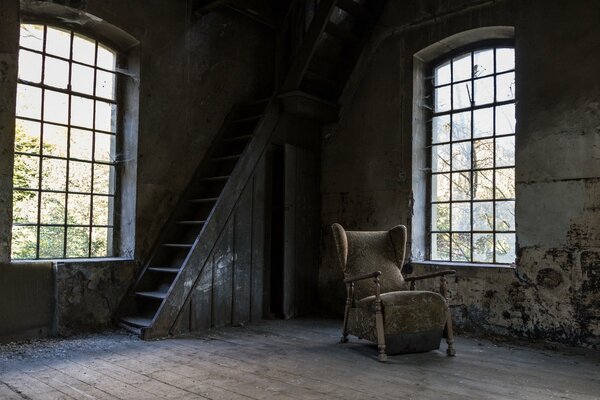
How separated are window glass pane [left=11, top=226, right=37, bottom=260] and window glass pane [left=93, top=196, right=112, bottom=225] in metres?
0.61

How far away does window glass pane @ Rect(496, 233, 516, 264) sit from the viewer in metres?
4.71

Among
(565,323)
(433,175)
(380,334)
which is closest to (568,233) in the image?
(565,323)

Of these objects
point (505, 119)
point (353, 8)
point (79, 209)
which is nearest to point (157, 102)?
point (79, 209)

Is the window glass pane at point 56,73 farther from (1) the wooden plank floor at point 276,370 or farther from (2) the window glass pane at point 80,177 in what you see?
(1) the wooden plank floor at point 276,370

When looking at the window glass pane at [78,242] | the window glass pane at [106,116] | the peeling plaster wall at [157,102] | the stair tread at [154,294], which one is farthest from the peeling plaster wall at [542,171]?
the window glass pane at [78,242]

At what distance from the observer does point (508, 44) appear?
16.1 ft

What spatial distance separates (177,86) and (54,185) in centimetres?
166

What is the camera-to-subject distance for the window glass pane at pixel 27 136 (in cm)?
449

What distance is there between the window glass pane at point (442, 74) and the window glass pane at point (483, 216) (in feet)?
4.67

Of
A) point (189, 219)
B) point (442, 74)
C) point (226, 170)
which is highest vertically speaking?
point (442, 74)

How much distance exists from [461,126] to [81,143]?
3.87 metres

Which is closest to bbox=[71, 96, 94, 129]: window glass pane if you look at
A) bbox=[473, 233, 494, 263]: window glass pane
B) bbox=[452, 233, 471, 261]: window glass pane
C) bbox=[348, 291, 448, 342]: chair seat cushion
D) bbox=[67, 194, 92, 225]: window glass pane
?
bbox=[67, 194, 92, 225]: window glass pane

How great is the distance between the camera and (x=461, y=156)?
5.20 metres

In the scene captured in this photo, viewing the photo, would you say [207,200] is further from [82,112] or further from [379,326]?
[379,326]
